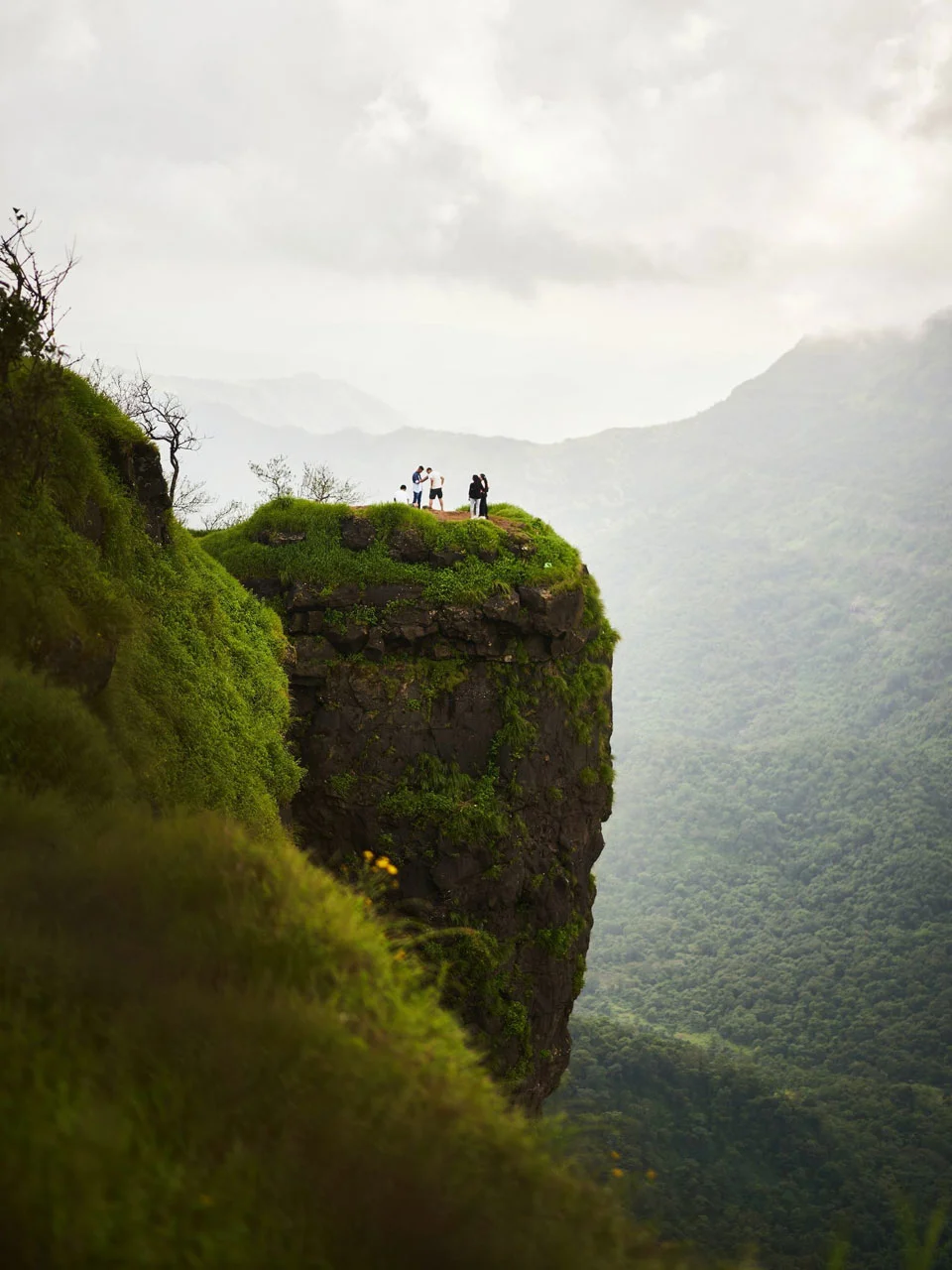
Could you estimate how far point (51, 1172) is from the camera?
288cm

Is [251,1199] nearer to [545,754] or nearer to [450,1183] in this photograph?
[450,1183]

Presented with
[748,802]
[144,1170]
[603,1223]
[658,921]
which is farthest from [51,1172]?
[748,802]

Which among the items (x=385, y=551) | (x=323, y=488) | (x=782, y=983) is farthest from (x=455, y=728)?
(x=782, y=983)

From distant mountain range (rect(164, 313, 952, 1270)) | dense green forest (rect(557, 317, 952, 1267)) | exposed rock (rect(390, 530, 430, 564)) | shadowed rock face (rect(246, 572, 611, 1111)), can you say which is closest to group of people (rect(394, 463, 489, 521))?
exposed rock (rect(390, 530, 430, 564))

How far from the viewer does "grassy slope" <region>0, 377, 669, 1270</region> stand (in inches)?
118

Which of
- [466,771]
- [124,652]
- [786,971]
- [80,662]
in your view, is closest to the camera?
[80,662]

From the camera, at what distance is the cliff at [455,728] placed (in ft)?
62.4

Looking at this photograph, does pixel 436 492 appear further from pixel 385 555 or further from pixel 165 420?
pixel 165 420

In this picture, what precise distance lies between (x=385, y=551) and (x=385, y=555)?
0.38 feet

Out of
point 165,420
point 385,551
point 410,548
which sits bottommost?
point 385,551

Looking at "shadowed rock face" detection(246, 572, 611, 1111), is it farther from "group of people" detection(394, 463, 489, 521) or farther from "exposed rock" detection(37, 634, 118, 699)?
"exposed rock" detection(37, 634, 118, 699)

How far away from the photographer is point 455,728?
1994cm

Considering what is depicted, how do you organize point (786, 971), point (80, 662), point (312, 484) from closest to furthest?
point (80, 662) → point (312, 484) → point (786, 971)

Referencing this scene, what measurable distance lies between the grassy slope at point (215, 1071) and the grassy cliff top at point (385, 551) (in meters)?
13.3
